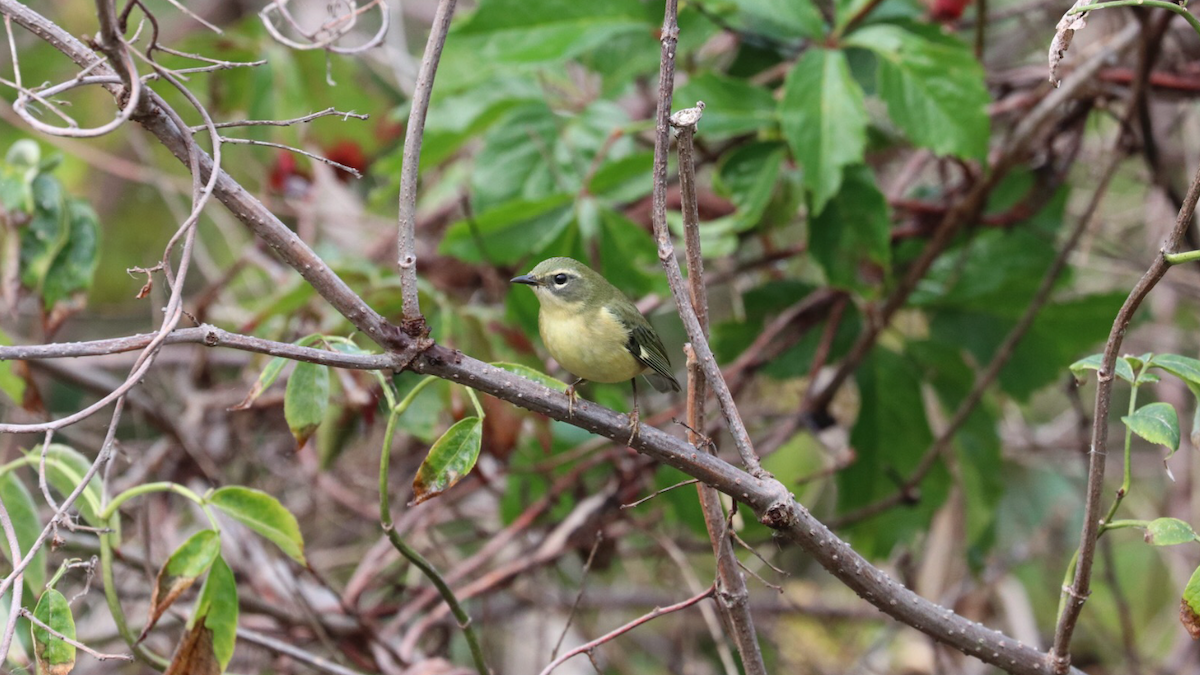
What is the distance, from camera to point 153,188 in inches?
226

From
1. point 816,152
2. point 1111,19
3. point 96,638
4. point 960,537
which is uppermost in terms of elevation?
point 1111,19

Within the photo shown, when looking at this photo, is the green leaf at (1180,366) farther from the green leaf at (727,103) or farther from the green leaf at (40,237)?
the green leaf at (40,237)

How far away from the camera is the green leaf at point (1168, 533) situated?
1517 millimetres

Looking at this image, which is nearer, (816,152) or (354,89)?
(816,152)

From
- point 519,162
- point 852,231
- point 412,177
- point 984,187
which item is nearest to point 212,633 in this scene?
point 412,177

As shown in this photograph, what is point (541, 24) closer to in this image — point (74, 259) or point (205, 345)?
point (74, 259)

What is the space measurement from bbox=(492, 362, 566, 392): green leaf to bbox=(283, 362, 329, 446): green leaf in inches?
14.5

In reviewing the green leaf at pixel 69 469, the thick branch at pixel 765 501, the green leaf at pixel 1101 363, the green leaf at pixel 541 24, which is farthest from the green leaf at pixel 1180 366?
the green leaf at pixel 541 24

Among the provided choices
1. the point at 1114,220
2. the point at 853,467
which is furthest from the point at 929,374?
the point at 1114,220

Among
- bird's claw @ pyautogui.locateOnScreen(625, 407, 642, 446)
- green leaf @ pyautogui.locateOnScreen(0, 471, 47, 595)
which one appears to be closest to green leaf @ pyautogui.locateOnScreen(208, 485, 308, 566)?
green leaf @ pyautogui.locateOnScreen(0, 471, 47, 595)

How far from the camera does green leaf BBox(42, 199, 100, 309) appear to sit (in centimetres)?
255

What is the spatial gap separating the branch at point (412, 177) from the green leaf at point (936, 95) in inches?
70.0

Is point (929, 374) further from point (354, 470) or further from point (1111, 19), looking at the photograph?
point (354, 470)

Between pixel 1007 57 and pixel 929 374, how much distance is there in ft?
6.97
